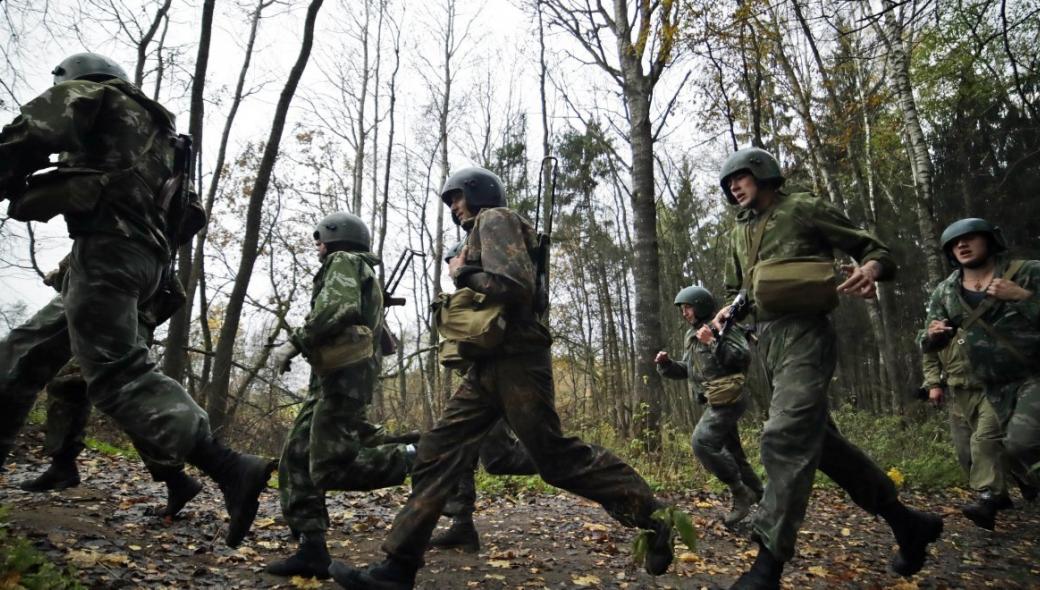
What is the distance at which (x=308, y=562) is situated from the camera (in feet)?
10.8

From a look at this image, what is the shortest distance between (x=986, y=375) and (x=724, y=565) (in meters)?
2.65

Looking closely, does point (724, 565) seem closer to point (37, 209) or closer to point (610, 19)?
point (37, 209)

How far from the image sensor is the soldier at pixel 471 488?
4148 millimetres

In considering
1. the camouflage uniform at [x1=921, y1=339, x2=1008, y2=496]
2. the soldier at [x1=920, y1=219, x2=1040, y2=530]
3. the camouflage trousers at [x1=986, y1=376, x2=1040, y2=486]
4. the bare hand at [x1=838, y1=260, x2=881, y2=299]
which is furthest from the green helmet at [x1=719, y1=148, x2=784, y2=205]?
the camouflage uniform at [x1=921, y1=339, x2=1008, y2=496]

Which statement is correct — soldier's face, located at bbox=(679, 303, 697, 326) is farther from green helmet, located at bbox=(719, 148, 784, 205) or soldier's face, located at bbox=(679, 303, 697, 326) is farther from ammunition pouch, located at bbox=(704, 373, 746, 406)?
green helmet, located at bbox=(719, 148, 784, 205)

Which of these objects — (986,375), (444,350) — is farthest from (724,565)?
(986,375)

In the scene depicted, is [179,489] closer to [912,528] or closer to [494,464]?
[494,464]

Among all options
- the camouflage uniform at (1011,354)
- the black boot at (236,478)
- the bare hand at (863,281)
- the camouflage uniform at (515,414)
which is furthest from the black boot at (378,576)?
the camouflage uniform at (1011,354)

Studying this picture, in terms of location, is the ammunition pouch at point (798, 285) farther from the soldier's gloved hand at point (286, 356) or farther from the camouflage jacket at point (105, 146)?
the camouflage jacket at point (105, 146)

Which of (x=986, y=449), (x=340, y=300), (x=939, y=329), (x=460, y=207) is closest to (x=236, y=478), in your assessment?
(x=340, y=300)

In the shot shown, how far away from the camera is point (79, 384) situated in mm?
3898

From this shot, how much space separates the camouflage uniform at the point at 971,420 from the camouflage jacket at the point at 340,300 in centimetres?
479

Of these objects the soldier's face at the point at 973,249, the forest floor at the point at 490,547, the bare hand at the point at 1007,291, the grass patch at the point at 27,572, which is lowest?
the forest floor at the point at 490,547

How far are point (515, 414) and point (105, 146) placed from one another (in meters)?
2.45
